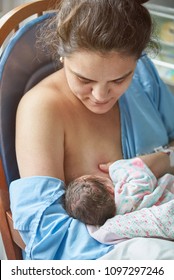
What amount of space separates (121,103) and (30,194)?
0.46 metres

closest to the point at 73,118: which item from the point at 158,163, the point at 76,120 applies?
the point at 76,120

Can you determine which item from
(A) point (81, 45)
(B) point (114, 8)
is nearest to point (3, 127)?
(A) point (81, 45)

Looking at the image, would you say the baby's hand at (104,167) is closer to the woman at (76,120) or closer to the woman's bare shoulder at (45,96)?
the woman at (76,120)

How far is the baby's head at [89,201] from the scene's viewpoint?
3.76 feet

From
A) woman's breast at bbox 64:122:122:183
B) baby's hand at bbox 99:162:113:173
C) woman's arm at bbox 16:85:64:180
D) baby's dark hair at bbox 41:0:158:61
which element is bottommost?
baby's hand at bbox 99:162:113:173

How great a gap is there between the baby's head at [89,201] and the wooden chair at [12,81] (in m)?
0.20

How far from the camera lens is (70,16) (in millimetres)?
1146

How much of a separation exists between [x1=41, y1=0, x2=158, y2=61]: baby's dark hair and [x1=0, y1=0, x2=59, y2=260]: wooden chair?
0.65ft

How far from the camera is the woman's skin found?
117 centimetres

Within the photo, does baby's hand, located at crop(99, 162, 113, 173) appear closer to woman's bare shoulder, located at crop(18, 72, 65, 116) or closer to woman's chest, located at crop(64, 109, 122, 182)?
woman's chest, located at crop(64, 109, 122, 182)

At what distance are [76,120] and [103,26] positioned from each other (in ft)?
1.04

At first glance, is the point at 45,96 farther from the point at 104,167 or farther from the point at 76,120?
the point at 104,167

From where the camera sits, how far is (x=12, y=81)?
134 centimetres

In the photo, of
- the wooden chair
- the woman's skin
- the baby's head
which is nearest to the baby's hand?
the woman's skin
